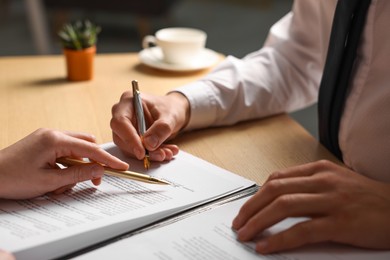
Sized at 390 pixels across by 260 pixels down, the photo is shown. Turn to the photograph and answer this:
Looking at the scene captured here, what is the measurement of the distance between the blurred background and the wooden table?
6.59 ft

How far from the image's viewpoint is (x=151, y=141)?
2.51 ft

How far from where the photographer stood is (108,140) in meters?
0.87

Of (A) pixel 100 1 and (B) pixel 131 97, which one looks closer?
(B) pixel 131 97

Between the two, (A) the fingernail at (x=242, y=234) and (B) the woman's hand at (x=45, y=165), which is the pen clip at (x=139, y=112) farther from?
(A) the fingernail at (x=242, y=234)

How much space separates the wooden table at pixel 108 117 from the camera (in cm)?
84

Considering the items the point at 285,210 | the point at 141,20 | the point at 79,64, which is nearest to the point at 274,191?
the point at 285,210

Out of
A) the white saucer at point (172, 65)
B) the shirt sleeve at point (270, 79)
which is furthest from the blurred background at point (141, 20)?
the shirt sleeve at point (270, 79)

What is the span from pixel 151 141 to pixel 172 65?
0.56m

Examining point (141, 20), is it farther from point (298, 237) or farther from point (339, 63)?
point (298, 237)

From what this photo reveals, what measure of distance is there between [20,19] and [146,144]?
11.8 ft

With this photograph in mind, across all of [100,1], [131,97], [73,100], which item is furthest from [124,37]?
[131,97]

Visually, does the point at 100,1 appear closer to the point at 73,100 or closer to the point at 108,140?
the point at 73,100

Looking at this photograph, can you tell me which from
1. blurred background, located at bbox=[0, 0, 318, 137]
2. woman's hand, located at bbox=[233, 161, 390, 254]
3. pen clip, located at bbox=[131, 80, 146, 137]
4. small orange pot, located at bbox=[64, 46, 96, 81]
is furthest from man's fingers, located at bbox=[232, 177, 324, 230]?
blurred background, located at bbox=[0, 0, 318, 137]

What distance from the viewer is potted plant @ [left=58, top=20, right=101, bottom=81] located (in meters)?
1.17
